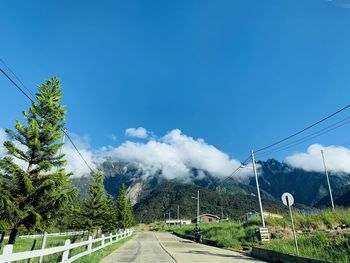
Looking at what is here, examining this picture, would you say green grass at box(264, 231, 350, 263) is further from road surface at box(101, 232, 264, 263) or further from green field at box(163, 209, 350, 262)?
road surface at box(101, 232, 264, 263)

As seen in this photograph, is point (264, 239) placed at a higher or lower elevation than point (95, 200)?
lower

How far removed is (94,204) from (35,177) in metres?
26.1

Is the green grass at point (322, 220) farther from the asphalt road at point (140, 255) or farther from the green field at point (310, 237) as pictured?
the asphalt road at point (140, 255)

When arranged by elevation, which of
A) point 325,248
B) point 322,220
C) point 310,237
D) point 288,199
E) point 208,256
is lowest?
point 208,256

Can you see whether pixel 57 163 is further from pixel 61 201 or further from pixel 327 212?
pixel 327 212

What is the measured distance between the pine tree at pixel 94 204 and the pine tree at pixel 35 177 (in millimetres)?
23571

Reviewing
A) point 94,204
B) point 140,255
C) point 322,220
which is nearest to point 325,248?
point 140,255

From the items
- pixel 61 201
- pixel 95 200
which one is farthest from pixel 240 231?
pixel 95 200

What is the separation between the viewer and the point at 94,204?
133 feet

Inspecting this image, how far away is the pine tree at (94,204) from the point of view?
40.4 metres

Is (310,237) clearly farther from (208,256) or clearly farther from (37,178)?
(37,178)

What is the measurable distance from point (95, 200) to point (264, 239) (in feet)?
85.3

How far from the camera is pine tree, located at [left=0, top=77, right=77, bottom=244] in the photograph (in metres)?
14.9

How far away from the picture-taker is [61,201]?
52.5ft
